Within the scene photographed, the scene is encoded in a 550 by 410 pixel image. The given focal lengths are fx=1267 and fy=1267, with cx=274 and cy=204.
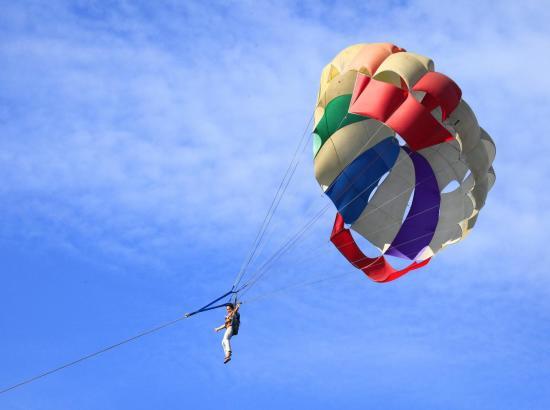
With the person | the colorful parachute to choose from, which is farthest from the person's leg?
the colorful parachute

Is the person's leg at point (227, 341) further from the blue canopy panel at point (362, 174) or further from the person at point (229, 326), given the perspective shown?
the blue canopy panel at point (362, 174)

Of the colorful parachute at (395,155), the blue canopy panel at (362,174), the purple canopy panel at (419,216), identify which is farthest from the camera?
the blue canopy panel at (362,174)

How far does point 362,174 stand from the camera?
29984mm

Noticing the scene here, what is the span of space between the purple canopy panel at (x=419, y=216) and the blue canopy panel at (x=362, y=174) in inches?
18.3

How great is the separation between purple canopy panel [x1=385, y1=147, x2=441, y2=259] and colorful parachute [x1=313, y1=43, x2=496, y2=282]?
0.08ft

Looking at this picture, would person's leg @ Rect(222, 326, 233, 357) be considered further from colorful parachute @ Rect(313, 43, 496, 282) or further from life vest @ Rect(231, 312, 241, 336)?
colorful parachute @ Rect(313, 43, 496, 282)

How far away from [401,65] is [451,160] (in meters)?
2.87

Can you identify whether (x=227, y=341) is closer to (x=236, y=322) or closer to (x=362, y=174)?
(x=236, y=322)

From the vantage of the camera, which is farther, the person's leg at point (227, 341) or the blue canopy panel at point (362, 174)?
the blue canopy panel at point (362, 174)

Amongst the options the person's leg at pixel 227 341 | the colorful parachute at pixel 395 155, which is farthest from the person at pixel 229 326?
the colorful parachute at pixel 395 155

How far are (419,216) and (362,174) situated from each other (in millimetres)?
1675

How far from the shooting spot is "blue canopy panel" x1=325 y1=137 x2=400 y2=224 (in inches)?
1177

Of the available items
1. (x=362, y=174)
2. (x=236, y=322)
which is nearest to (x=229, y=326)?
(x=236, y=322)

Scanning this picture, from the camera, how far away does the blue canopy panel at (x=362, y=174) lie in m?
29.9
